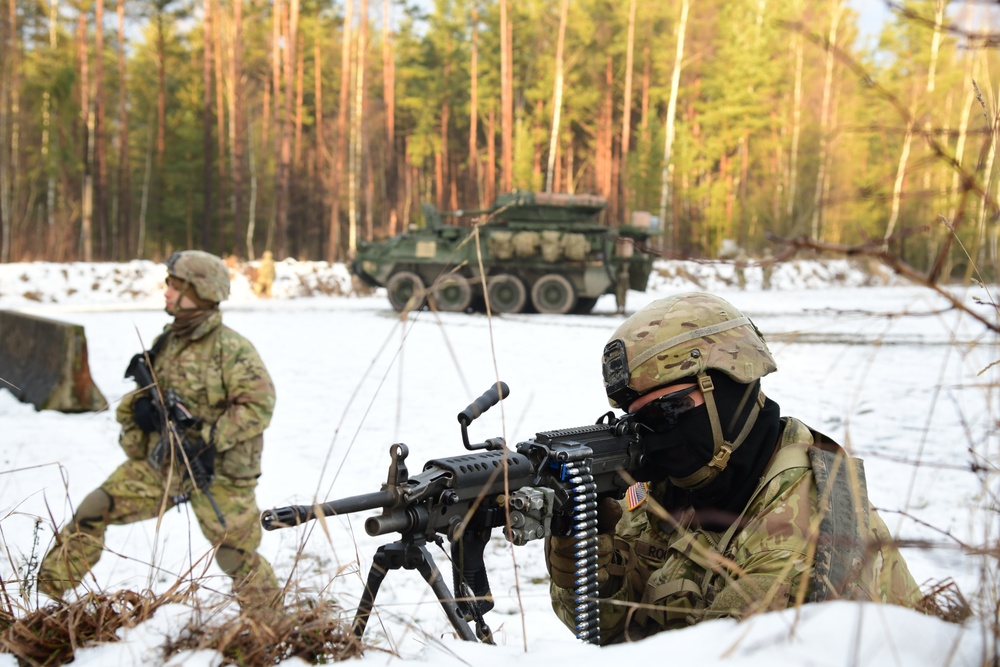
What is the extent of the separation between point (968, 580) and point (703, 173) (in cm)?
3736

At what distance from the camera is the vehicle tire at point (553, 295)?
681 inches

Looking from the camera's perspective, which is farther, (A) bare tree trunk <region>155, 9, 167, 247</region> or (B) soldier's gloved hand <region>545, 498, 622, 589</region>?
(A) bare tree trunk <region>155, 9, 167, 247</region>

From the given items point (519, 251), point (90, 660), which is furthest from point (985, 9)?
point (519, 251)

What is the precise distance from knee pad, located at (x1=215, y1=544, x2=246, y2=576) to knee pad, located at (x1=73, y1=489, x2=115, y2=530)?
0.61 m

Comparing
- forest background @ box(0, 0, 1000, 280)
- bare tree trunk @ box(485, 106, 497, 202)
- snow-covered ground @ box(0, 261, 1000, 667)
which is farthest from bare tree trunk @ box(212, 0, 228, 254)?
snow-covered ground @ box(0, 261, 1000, 667)

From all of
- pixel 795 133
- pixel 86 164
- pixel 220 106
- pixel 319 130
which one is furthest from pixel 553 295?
pixel 319 130

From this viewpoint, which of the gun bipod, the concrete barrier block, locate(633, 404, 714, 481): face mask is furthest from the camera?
the concrete barrier block

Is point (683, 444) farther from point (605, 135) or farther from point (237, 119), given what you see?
point (605, 135)

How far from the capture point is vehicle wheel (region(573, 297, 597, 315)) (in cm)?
1822

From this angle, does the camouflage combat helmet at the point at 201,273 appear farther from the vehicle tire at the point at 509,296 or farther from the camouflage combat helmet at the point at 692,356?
the vehicle tire at the point at 509,296

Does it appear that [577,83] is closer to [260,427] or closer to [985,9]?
[260,427]

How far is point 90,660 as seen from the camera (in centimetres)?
157

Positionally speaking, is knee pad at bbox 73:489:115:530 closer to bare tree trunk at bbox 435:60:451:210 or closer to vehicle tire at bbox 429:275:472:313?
vehicle tire at bbox 429:275:472:313

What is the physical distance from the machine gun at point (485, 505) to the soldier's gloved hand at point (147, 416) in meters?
2.65
